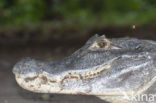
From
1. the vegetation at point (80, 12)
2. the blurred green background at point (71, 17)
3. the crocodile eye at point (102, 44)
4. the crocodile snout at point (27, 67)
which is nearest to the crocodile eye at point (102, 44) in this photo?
the crocodile eye at point (102, 44)

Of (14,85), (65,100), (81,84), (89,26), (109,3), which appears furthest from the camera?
(109,3)

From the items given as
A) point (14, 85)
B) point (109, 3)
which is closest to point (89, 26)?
point (109, 3)

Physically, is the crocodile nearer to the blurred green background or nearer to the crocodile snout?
the crocodile snout

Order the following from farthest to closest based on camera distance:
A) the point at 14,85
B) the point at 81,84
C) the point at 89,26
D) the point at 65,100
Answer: the point at 89,26 → the point at 14,85 → the point at 65,100 → the point at 81,84

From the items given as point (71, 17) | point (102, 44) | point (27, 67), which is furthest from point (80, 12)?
point (27, 67)

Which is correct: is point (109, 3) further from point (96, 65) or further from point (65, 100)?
point (96, 65)

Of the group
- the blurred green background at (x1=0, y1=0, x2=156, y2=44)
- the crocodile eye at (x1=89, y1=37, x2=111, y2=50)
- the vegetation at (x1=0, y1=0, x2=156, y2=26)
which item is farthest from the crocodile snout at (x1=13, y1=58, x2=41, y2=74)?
the vegetation at (x1=0, y1=0, x2=156, y2=26)

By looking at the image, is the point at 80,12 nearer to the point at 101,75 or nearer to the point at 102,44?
the point at 102,44
